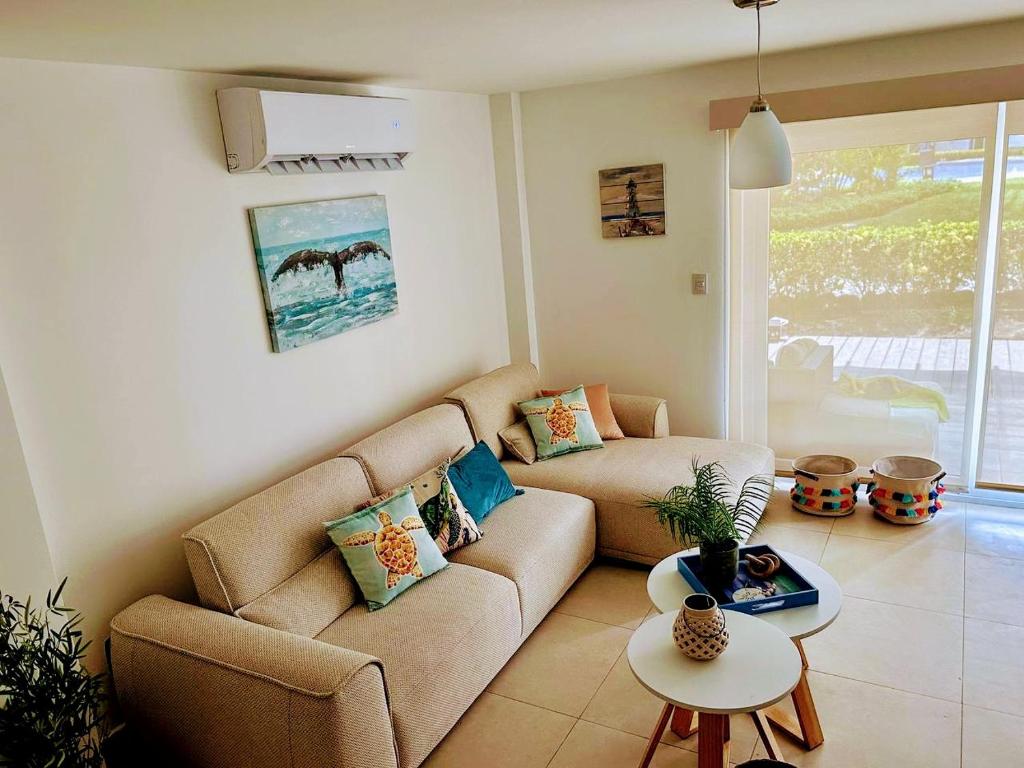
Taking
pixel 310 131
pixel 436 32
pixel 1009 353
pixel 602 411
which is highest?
pixel 436 32

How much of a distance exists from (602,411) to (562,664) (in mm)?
1622

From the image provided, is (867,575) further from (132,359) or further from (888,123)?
(132,359)

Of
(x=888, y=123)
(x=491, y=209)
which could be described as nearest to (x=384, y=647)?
(x=491, y=209)

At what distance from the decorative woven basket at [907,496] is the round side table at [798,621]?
1394mm

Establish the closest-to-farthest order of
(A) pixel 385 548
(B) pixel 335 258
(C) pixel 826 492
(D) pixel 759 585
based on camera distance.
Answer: (D) pixel 759 585, (A) pixel 385 548, (B) pixel 335 258, (C) pixel 826 492

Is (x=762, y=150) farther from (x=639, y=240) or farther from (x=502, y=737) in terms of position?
(x=502, y=737)

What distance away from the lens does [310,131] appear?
3061 mm

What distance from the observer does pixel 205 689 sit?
7.66 ft

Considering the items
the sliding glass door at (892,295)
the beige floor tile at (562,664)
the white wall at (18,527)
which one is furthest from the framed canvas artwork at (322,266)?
the sliding glass door at (892,295)

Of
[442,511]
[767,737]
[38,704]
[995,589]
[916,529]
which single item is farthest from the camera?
[916,529]

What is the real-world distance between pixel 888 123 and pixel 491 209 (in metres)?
2.13

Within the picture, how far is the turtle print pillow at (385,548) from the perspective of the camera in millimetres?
2811

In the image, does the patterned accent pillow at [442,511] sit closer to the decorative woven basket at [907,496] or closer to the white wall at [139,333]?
the white wall at [139,333]

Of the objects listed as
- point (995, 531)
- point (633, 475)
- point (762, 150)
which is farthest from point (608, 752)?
point (995, 531)
